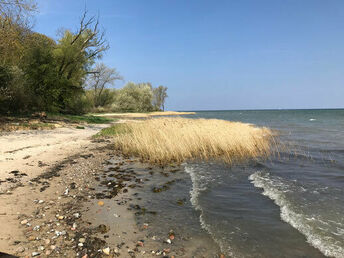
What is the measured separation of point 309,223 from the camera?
464 centimetres

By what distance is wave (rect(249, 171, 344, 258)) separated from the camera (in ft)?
12.7

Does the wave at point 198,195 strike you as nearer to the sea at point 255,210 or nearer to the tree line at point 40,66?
the sea at point 255,210

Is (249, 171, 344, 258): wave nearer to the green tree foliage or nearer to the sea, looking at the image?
the sea

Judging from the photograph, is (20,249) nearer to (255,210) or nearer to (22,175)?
(22,175)

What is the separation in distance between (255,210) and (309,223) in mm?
1109

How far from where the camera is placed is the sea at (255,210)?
3.84 m

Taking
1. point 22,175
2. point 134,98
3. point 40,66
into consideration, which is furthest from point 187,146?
point 134,98

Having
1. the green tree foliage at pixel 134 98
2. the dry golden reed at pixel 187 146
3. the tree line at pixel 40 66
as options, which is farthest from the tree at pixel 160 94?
the dry golden reed at pixel 187 146

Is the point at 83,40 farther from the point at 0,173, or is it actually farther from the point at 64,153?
the point at 0,173

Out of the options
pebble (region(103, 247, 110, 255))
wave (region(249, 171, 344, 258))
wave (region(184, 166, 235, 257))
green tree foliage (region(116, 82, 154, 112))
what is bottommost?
wave (region(184, 166, 235, 257))

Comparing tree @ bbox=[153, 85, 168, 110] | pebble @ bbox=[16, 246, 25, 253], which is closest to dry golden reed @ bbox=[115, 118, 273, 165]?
pebble @ bbox=[16, 246, 25, 253]

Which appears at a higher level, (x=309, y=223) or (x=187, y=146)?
(x=187, y=146)

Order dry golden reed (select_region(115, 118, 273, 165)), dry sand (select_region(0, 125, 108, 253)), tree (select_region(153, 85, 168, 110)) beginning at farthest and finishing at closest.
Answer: tree (select_region(153, 85, 168, 110))
dry golden reed (select_region(115, 118, 273, 165))
dry sand (select_region(0, 125, 108, 253))

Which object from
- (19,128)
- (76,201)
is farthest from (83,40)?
(76,201)
